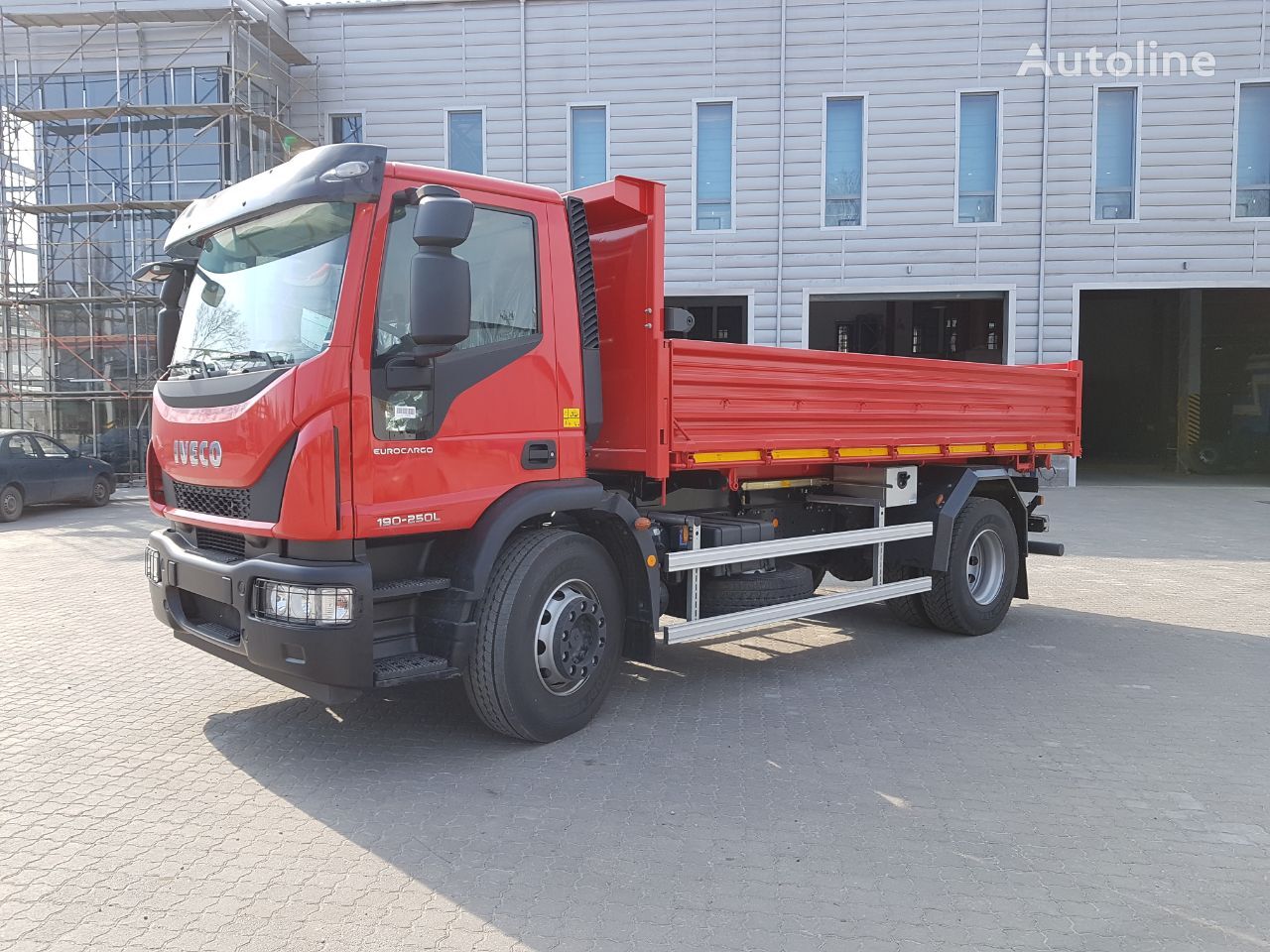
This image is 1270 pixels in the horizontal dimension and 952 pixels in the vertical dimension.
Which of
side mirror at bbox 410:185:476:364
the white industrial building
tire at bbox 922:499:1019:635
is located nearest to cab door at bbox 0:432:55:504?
the white industrial building

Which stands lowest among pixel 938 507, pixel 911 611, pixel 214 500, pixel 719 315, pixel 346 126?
pixel 911 611

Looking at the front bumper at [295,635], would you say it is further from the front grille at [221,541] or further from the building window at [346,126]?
the building window at [346,126]

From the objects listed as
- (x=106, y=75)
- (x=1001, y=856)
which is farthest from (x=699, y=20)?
(x=1001, y=856)

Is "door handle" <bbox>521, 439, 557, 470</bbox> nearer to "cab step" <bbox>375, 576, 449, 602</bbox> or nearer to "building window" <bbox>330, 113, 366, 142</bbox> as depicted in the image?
"cab step" <bbox>375, 576, 449, 602</bbox>

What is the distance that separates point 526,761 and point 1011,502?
4940 mm

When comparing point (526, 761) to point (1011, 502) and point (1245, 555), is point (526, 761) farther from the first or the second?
point (1245, 555)

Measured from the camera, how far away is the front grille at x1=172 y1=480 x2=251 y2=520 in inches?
166

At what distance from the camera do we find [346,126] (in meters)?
19.6

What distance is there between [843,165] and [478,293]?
52.2 ft

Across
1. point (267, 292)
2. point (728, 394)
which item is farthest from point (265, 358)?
point (728, 394)

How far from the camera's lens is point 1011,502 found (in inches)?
303

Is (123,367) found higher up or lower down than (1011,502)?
higher up

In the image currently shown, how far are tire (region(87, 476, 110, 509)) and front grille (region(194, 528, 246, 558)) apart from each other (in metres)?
14.4

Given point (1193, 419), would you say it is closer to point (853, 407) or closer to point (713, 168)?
point (713, 168)
